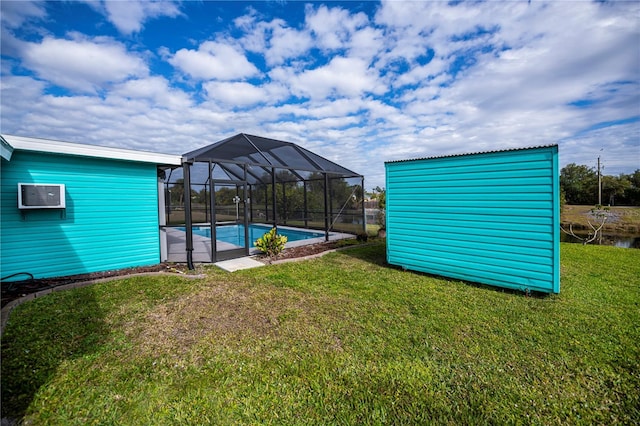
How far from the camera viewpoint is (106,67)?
6.09 meters

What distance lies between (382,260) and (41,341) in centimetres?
521

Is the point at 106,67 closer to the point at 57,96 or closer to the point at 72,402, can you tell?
the point at 57,96

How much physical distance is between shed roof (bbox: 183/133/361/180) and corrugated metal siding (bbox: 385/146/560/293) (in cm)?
328

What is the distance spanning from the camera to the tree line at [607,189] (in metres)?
22.4

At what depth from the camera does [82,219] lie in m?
4.71

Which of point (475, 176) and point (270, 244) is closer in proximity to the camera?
point (475, 176)

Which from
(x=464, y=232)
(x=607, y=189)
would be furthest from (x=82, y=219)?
(x=607, y=189)

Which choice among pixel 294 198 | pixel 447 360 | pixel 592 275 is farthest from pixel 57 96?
pixel 592 275

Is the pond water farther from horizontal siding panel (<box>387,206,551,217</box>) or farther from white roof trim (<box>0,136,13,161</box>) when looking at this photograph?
white roof trim (<box>0,136,13,161</box>)

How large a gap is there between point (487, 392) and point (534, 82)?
8539mm

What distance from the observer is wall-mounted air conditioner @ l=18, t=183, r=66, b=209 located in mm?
4066

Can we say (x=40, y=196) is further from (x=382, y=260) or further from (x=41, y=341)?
(x=382, y=260)

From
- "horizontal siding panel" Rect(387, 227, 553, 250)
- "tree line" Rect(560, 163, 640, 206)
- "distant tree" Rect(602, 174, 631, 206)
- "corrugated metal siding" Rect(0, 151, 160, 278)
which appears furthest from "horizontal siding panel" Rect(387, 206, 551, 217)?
"distant tree" Rect(602, 174, 631, 206)

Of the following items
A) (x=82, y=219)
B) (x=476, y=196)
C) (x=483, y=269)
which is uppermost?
(x=476, y=196)
